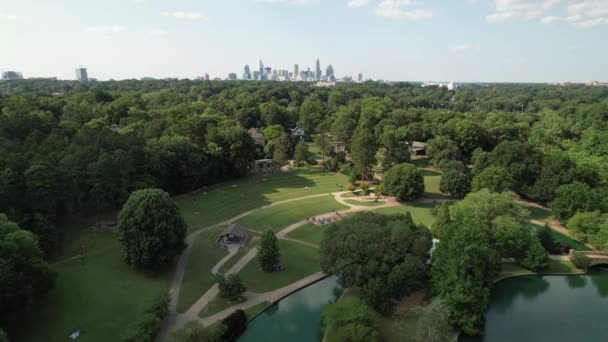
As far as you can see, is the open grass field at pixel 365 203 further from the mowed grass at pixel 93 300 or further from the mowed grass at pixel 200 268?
the mowed grass at pixel 93 300

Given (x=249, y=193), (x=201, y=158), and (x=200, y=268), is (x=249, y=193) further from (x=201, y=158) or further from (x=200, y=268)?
(x=200, y=268)

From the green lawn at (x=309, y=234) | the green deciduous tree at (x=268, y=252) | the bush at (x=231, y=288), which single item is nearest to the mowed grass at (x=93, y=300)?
the bush at (x=231, y=288)

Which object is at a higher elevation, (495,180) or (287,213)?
(495,180)

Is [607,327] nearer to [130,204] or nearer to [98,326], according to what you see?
[98,326]

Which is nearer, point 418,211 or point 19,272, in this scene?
point 19,272

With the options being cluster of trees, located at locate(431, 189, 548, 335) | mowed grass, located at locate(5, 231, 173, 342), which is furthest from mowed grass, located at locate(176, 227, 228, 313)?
cluster of trees, located at locate(431, 189, 548, 335)

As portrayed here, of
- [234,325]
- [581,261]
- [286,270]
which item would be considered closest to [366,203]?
[286,270]

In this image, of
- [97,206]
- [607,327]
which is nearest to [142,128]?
[97,206]

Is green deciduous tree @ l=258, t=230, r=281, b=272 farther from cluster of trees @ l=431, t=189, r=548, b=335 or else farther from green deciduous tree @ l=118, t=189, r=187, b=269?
cluster of trees @ l=431, t=189, r=548, b=335
